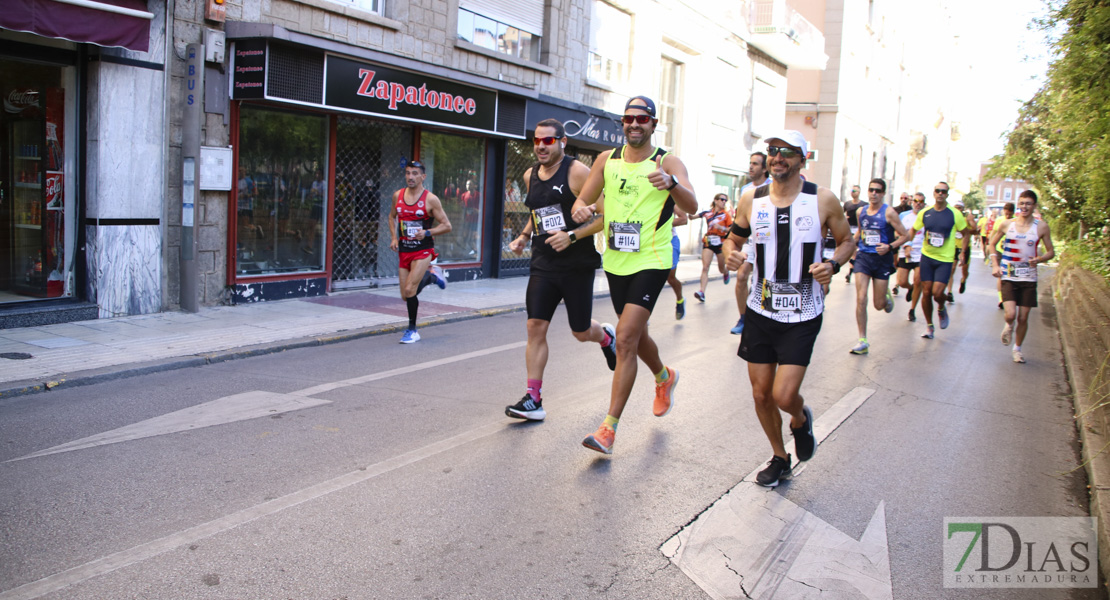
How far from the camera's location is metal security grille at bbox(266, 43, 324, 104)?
10320 millimetres

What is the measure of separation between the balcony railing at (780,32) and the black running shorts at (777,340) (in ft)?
77.6

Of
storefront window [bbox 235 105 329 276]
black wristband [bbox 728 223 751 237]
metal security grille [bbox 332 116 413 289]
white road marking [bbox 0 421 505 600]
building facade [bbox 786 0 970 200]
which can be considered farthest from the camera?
building facade [bbox 786 0 970 200]

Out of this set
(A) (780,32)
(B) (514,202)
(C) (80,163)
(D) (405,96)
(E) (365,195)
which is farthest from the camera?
(A) (780,32)

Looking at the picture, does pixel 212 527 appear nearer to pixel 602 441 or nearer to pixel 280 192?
pixel 602 441

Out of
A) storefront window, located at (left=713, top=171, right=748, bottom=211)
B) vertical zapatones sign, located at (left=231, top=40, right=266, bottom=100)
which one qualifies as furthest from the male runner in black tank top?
storefront window, located at (left=713, top=171, right=748, bottom=211)

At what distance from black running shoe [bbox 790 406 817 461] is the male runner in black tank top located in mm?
1558

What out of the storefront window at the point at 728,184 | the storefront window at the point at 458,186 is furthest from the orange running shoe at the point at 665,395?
the storefront window at the point at 728,184

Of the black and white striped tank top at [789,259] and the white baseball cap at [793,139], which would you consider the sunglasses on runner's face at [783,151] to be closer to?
the white baseball cap at [793,139]

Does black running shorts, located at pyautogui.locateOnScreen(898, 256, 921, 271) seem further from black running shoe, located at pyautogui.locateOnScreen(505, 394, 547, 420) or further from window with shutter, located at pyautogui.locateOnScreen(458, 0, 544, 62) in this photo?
black running shoe, located at pyautogui.locateOnScreen(505, 394, 547, 420)

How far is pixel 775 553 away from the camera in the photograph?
379cm

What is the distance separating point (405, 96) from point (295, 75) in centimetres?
207

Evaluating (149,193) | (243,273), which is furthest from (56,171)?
(243,273)

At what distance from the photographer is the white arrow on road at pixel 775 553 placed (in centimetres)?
347

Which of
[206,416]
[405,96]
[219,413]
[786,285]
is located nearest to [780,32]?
[405,96]
